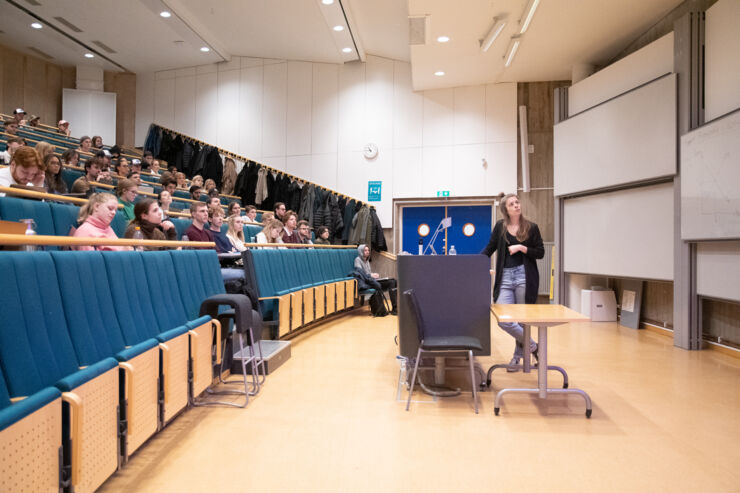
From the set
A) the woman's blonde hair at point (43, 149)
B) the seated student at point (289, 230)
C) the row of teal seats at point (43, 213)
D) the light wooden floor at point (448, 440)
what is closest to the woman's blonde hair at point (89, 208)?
the row of teal seats at point (43, 213)

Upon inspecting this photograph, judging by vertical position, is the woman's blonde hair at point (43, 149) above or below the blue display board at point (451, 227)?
above

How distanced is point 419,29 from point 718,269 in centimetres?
386

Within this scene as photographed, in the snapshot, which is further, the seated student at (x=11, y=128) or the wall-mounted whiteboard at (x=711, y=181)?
the seated student at (x=11, y=128)

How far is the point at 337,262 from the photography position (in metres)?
6.01

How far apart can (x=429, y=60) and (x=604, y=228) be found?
125 inches

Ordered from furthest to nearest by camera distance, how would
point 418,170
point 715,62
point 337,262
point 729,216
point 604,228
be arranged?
1. point 418,170
2. point 337,262
3. point 604,228
4. point 715,62
5. point 729,216

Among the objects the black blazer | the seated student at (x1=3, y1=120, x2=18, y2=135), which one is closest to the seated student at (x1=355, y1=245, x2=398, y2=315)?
the black blazer

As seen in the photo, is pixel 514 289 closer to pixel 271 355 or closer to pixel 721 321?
pixel 271 355

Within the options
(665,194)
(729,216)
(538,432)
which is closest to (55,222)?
(538,432)

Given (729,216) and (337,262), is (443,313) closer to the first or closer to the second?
(729,216)

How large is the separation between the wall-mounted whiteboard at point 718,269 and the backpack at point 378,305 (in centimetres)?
337

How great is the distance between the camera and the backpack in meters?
5.99

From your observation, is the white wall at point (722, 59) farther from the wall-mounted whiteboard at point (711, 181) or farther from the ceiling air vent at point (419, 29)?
the ceiling air vent at point (419, 29)

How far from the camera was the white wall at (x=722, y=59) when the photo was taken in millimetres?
3729
